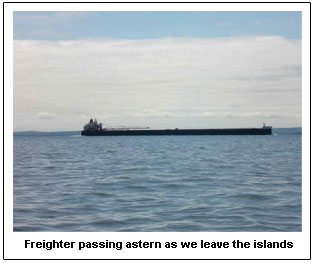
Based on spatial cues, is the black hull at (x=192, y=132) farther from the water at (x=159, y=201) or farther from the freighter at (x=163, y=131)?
the water at (x=159, y=201)

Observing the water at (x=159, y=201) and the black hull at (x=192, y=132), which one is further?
the black hull at (x=192, y=132)

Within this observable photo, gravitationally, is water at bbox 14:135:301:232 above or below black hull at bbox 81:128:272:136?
below

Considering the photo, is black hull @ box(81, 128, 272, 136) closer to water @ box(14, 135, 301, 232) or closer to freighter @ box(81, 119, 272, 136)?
freighter @ box(81, 119, 272, 136)

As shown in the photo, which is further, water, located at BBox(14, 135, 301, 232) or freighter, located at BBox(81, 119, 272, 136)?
freighter, located at BBox(81, 119, 272, 136)

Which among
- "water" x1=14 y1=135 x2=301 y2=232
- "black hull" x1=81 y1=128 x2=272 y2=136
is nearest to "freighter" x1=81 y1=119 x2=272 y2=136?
"black hull" x1=81 y1=128 x2=272 y2=136

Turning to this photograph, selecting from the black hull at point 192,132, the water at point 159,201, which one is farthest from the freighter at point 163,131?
the water at point 159,201

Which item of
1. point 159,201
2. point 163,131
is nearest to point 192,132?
point 163,131

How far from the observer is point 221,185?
20859mm

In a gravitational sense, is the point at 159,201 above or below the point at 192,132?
below

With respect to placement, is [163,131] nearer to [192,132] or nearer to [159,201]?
[192,132]
